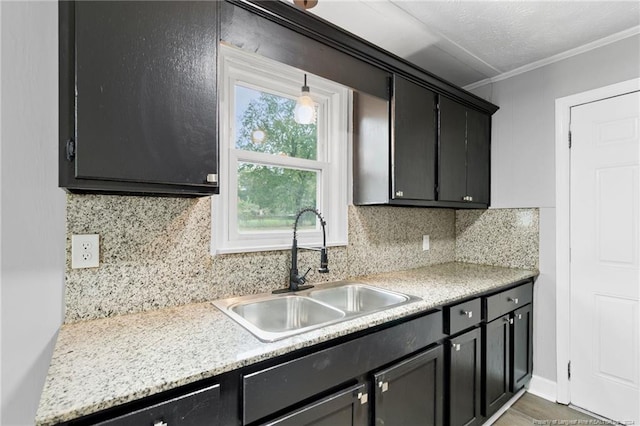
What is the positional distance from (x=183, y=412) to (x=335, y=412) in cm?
58

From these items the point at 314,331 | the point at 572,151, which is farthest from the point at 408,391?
the point at 572,151

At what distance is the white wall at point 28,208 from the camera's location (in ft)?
3.44

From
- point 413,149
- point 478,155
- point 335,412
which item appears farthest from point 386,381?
point 478,155

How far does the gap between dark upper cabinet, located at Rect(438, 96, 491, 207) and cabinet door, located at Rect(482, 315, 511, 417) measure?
35.5 inches

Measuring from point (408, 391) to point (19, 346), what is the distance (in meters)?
1.52

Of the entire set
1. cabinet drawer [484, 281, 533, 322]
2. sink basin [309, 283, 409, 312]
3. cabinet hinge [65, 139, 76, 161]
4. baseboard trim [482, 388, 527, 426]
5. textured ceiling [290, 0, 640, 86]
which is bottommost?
baseboard trim [482, 388, 527, 426]

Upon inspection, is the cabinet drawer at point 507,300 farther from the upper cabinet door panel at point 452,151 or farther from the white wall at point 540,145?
the upper cabinet door panel at point 452,151

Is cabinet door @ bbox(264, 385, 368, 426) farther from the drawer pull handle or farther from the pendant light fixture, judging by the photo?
the pendant light fixture

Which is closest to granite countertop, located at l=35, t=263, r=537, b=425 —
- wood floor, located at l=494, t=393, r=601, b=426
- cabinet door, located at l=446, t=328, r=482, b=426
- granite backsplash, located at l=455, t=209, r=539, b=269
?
cabinet door, located at l=446, t=328, r=482, b=426

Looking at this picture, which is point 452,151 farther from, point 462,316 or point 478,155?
point 462,316

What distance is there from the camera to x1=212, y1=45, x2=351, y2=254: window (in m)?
1.69

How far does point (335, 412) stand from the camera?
3.97 ft

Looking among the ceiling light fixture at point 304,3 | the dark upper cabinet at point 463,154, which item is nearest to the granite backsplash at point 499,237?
the dark upper cabinet at point 463,154

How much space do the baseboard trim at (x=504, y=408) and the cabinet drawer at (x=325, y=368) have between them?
1026mm
